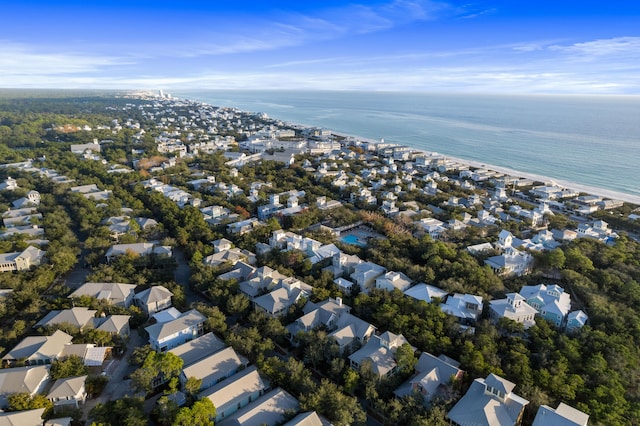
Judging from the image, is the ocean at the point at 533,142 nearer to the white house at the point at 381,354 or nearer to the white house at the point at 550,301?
the white house at the point at 550,301

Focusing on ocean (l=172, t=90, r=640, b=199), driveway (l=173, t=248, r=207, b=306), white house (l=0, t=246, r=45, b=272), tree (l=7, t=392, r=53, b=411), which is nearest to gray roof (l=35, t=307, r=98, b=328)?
tree (l=7, t=392, r=53, b=411)

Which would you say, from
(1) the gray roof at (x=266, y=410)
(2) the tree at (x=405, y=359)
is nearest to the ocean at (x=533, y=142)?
(2) the tree at (x=405, y=359)

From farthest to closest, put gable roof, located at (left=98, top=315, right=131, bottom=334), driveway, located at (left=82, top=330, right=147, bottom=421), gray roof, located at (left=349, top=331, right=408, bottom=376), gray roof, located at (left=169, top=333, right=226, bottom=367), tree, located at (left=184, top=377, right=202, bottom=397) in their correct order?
gable roof, located at (left=98, top=315, right=131, bottom=334) → gray roof, located at (left=169, top=333, right=226, bottom=367) → gray roof, located at (left=349, top=331, right=408, bottom=376) → driveway, located at (left=82, top=330, right=147, bottom=421) → tree, located at (left=184, top=377, right=202, bottom=397)

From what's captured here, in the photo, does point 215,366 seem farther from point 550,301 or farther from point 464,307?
point 550,301

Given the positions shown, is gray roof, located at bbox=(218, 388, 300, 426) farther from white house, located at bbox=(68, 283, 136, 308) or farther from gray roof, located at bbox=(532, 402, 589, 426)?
white house, located at bbox=(68, 283, 136, 308)

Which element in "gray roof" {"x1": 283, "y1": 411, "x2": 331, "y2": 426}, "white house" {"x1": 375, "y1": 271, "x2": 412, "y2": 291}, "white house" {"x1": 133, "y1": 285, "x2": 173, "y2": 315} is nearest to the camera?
"gray roof" {"x1": 283, "y1": 411, "x2": 331, "y2": 426}

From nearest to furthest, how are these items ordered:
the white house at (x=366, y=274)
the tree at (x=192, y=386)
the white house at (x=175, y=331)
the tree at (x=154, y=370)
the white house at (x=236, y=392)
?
the white house at (x=236, y=392) < the tree at (x=192, y=386) < the tree at (x=154, y=370) < the white house at (x=175, y=331) < the white house at (x=366, y=274)

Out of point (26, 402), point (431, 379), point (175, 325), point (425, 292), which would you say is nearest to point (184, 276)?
point (175, 325)

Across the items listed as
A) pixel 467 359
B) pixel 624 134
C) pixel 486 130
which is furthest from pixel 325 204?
pixel 624 134
